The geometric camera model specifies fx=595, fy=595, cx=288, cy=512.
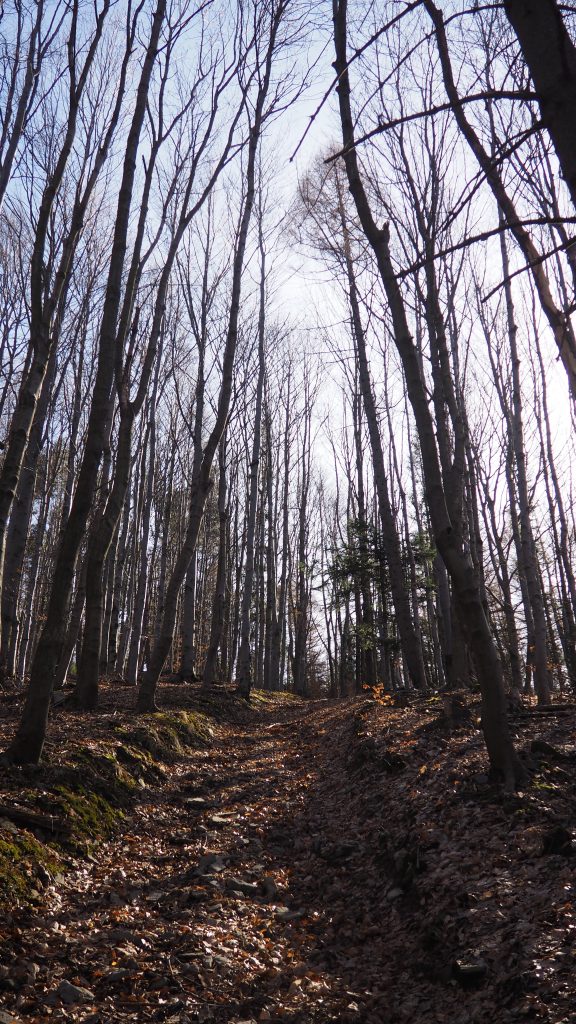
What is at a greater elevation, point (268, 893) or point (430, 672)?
point (430, 672)

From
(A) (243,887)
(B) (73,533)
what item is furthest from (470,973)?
(B) (73,533)

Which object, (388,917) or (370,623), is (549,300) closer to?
(388,917)

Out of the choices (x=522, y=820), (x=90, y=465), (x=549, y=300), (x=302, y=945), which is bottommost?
(x=302, y=945)

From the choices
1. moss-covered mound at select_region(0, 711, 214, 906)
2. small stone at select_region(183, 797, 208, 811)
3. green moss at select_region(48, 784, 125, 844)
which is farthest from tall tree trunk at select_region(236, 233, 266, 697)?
green moss at select_region(48, 784, 125, 844)

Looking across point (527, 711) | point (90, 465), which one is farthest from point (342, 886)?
point (90, 465)

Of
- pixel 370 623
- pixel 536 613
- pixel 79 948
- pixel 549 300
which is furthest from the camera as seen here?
pixel 370 623

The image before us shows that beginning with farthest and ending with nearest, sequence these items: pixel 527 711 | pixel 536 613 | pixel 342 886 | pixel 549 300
Result: pixel 536 613
pixel 527 711
pixel 549 300
pixel 342 886

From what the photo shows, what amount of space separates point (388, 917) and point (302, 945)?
0.55 m

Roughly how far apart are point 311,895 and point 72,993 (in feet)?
6.14

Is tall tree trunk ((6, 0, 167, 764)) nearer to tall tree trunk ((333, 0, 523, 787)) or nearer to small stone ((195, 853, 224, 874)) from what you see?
small stone ((195, 853, 224, 874))

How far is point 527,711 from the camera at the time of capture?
6.63m

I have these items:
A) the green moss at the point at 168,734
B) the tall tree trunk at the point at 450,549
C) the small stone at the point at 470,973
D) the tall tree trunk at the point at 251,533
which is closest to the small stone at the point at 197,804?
the green moss at the point at 168,734

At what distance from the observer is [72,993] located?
2684 mm

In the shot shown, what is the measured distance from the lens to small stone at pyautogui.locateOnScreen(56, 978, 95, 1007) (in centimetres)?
265
